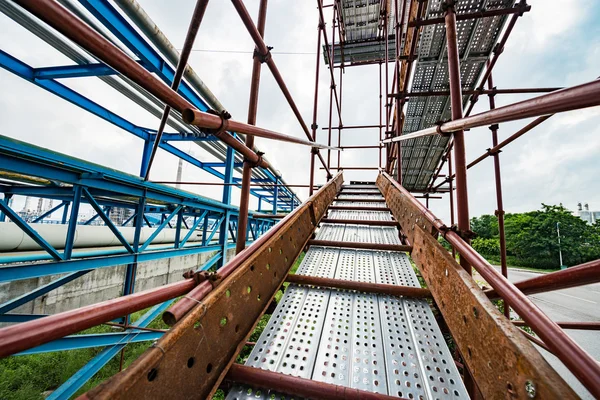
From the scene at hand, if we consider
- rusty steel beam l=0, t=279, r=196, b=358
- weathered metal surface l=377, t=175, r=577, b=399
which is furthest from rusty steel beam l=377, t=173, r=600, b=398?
rusty steel beam l=0, t=279, r=196, b=358

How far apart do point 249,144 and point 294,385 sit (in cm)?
161

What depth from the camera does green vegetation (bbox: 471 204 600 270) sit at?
28.2 m

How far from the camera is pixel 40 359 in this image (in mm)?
8852

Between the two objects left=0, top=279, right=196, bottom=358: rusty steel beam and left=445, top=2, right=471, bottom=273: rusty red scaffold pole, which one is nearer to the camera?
left=0, top=279, right=196, bottom=358: rusty steel beam

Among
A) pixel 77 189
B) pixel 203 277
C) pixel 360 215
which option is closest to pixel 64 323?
pixel 203 277

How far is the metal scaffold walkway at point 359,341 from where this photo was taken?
1142 mm

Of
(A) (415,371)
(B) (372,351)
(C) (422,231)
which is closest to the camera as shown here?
(A) (415,371)

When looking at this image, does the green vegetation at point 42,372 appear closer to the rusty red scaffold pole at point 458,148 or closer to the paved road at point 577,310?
the rusty red scaffold pole at point 458,148

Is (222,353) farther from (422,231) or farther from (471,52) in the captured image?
(471,52)

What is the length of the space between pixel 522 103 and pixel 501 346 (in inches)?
40.5

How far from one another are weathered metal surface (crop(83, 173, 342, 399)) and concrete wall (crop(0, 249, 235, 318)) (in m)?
9.84

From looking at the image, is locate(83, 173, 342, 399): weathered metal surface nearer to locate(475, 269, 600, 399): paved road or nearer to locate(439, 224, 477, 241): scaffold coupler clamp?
locate(439, 224, 477, 241): scaffold coupler clamp

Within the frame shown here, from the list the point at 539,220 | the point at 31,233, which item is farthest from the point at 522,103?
the point at 539,220

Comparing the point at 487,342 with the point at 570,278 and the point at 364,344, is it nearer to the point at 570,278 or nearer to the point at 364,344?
the point at 570,278
